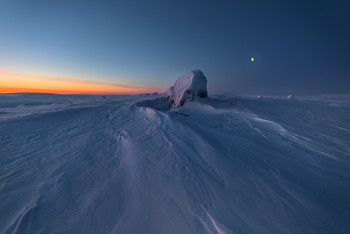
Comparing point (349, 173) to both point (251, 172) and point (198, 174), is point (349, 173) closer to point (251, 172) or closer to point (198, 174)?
point (251, 172)

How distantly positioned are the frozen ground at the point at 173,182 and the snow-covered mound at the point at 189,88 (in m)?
5.08

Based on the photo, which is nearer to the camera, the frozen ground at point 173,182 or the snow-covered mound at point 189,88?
the frozen ground at point 173,182

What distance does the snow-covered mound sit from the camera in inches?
339

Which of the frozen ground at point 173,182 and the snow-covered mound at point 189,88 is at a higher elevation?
the snow-covered mound at point 189,88

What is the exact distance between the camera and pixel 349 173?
2410 mm

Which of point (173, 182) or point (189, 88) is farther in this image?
point (189, 88)

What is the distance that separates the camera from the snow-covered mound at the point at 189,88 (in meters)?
8.62

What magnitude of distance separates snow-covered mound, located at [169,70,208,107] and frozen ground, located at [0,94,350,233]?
5084 mm

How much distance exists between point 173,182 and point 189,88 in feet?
24.1

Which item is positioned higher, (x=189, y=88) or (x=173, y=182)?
(x=189, y=88)

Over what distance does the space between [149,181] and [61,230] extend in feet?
3.61

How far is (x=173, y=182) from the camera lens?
206cm

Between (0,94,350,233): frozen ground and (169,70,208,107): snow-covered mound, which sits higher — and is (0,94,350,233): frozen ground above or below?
below

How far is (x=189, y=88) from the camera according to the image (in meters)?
8.70
